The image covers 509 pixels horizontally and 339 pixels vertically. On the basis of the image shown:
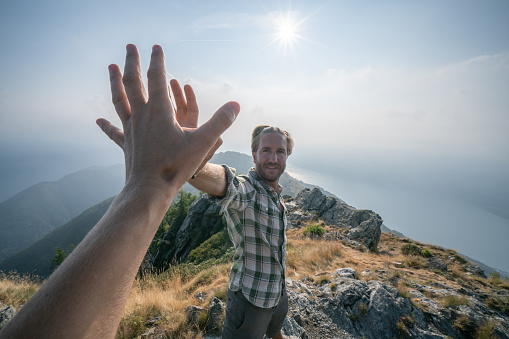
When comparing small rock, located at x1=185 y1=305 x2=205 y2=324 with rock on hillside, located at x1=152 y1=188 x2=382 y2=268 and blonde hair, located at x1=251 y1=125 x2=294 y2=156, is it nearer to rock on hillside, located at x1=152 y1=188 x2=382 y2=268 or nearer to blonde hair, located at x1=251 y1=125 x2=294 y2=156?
blonde hair, located at x1=251 y1=125 x2=294 y2=156

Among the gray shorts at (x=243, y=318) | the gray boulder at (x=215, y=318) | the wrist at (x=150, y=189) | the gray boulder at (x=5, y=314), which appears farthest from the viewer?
the gray boulder at (x=215, y=318)

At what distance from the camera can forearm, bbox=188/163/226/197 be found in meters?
1.55

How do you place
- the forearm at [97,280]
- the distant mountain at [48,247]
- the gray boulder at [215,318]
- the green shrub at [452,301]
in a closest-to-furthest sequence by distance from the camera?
the forearm at [97,280]
the gray boulder at [215,318]
the green shrub at [452,301]
the distant mountain at [48,247]

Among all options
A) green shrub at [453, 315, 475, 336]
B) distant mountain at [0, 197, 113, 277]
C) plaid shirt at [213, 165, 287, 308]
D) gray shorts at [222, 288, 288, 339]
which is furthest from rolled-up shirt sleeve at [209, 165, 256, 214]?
distant mountain at [0, 197, 113, 277]

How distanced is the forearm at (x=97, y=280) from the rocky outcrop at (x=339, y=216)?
15916 millimetres

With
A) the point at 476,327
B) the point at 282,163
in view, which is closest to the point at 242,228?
the point at 282,163

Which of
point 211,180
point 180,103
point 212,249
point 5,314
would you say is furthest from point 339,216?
point 180,103

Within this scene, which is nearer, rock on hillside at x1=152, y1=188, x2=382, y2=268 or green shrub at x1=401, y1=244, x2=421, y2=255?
green shrub at x1=401, y1=244, x2=421, y2=255

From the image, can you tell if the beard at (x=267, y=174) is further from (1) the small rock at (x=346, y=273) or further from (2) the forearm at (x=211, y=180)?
(1) the small rock at (x=346, y=273)

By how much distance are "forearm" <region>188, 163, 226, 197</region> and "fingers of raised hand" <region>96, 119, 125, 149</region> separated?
1.66 feet

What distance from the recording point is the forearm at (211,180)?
155 centimetres

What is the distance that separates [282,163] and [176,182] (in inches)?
74.3

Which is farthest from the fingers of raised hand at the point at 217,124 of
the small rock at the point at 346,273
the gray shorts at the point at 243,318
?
the small rock at the point at 346,273

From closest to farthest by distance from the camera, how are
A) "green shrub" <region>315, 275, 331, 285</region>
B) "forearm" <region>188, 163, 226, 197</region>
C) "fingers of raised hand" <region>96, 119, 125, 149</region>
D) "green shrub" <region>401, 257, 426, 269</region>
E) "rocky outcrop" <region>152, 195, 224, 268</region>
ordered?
"fingers of raised hand" <region>96, 119, 125, 149</region>
"forearm" <region>188, 163, 226, 197</region>
"green shrub" <region>315, 275, 331, 285</region>
"green shrub" <region>401, 257, 426, 269</region>
"rocky outcrop" <region>152, 195, 224, 268</region>
